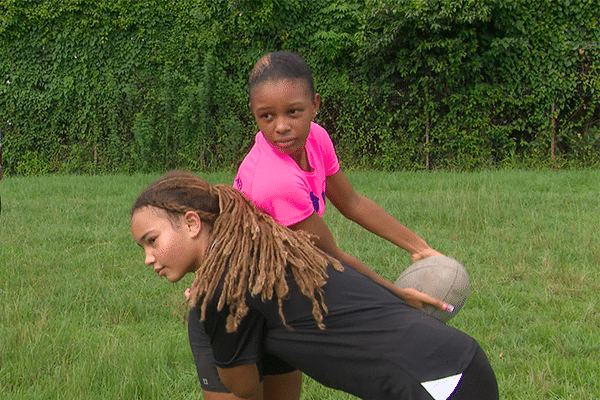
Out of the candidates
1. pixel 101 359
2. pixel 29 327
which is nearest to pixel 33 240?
pixel 29 327

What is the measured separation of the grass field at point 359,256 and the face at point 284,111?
5.47 feet

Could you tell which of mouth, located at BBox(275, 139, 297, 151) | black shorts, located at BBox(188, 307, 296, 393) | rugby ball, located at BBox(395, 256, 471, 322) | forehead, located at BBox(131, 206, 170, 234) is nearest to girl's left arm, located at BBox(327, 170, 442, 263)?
rugby ball, located at BBox(395, 256, 471, 322)

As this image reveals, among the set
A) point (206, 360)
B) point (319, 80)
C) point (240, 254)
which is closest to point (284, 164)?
point (240, 254)

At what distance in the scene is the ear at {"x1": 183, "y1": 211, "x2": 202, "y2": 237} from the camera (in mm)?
2227

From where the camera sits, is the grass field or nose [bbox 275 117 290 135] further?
the grass field

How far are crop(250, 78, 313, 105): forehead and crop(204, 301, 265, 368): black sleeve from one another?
810mm

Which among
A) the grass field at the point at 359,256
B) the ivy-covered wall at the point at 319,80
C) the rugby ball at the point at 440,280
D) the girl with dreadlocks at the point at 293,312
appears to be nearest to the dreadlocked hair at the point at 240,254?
the girl with dreadlocks at the point at 293,312

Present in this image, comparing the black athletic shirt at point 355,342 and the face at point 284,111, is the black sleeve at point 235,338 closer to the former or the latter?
the black athletic shirt at point 355,342

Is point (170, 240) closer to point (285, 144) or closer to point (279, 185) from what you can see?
point (279, 185)

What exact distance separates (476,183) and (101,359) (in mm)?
6583

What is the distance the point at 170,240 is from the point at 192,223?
0.09 m

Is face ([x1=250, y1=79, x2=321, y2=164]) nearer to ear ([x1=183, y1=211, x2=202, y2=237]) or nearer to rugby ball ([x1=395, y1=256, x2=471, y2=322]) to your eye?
ear ([x1=183, y1=211, x2=202, y2=237])

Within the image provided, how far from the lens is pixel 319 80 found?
12.7 meters

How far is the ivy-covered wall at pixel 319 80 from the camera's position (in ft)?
38.7
